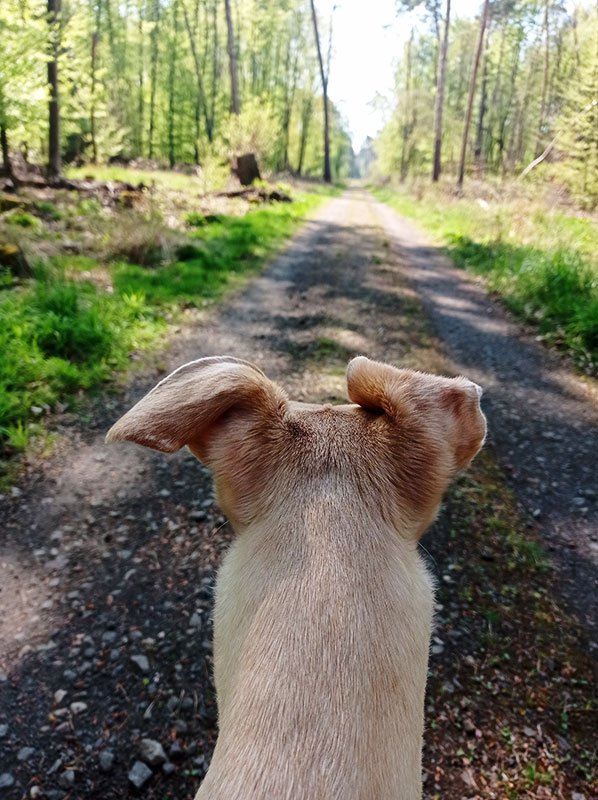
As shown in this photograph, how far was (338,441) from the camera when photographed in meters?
1.45

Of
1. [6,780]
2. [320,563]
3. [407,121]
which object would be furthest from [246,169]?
[407,121]

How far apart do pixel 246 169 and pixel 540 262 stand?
1572cm

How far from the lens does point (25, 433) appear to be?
4.54 metres

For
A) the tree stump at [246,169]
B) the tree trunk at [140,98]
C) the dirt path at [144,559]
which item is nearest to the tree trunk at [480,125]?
the tree stump at [246,169]

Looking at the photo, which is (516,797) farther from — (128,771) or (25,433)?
(25,433)

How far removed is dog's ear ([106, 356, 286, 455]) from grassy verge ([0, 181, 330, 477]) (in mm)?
3665

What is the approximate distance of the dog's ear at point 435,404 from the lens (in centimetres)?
143

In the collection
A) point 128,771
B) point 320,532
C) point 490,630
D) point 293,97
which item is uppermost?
point 293,97

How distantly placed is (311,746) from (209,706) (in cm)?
194

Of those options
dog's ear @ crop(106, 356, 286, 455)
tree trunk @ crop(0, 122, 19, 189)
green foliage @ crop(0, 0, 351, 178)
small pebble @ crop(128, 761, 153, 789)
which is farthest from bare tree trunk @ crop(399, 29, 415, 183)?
small pebble @ crop(128, 761, 153, 789)

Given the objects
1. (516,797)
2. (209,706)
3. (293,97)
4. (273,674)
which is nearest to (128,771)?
(209,706)

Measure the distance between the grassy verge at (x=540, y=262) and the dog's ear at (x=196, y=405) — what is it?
623 centimetres

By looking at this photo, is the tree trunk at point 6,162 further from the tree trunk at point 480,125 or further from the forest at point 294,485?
the tree trunk at point 480,125

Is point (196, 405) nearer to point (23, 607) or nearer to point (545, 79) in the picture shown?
point (23, 607)
